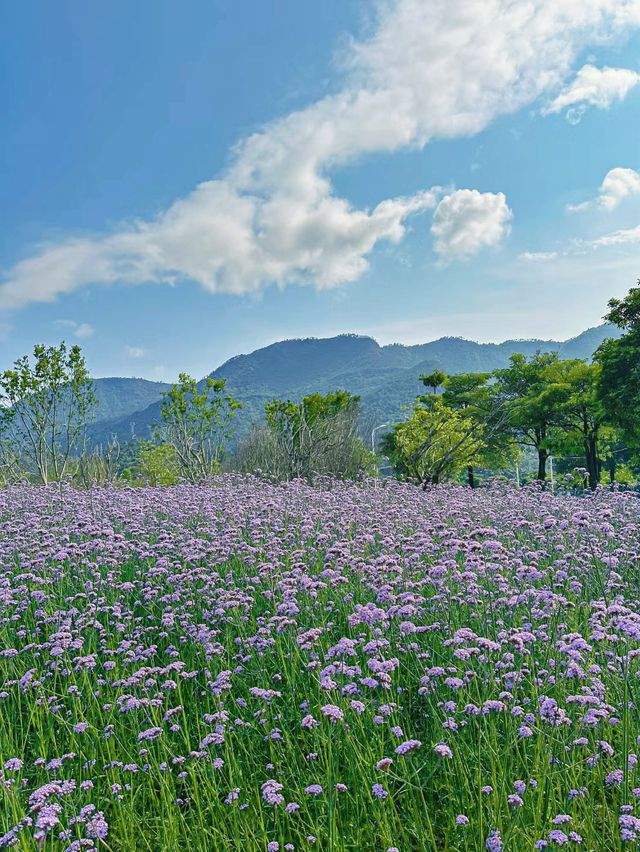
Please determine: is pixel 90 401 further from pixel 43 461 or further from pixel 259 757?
pixel 259 757

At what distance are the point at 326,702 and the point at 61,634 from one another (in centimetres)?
229

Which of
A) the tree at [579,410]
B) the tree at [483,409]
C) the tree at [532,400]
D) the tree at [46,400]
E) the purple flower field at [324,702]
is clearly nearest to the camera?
the purple flower field at [324,702]

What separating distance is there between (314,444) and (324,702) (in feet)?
63.4

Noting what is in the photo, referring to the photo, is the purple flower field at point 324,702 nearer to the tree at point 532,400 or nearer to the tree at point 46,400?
the tree at point 46,400

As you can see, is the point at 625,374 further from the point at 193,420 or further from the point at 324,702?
the point at 324,702

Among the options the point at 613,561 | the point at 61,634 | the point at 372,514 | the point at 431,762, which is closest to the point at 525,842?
the point at 431,762

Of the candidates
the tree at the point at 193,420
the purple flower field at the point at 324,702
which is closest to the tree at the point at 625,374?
the tree at the point at 193,420

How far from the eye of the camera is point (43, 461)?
2072 cm

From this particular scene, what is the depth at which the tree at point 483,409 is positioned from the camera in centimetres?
4530

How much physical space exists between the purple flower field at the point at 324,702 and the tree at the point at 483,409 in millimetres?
37394

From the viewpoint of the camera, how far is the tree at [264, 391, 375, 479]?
2169cm

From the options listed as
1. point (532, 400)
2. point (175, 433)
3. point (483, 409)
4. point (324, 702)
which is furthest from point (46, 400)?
point (483, 409)

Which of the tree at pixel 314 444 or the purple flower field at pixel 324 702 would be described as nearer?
the purple flower field at pixel 324 702

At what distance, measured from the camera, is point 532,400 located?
39875 millimetres
